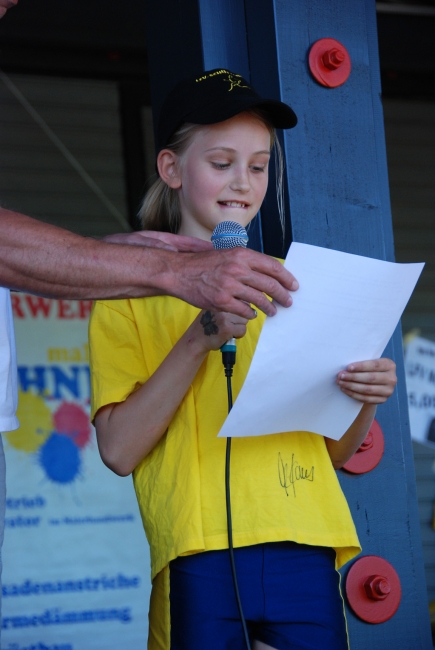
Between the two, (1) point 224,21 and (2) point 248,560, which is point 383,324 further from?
(1) point 224,21

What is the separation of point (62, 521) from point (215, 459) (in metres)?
3.17

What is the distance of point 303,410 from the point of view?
1656 mm

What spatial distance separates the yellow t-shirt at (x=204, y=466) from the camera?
5.38 feet

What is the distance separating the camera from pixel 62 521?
4.65 meters

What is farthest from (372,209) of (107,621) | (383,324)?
(107,621)

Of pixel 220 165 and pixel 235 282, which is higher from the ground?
pixel 220 165

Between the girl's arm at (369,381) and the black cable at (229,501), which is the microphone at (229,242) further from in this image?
the girl's arm at (369,381)

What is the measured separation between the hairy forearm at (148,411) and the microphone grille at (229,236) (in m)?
0.19

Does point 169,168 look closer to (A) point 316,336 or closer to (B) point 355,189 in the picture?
(B) point 355,189

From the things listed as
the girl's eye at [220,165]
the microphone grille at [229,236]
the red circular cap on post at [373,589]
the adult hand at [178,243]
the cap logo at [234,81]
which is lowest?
the red circular cap on post at [373,589]

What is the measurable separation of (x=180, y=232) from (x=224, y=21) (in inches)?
29.8

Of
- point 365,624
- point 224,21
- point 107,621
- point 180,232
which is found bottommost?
point 107,621
